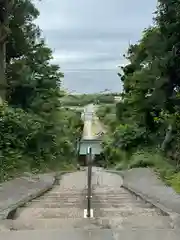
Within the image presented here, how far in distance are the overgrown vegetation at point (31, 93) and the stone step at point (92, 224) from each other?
10.5 meters

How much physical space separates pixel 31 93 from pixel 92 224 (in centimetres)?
1609

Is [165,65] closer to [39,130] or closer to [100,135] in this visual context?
[39,130]

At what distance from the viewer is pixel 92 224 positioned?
631cm

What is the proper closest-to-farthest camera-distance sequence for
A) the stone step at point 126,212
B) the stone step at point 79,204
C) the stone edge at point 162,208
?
the stone edge at point 162,208 → the stone step at point 126,212 → the stone step at point 79,204

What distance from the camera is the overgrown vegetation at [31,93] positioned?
18766mm

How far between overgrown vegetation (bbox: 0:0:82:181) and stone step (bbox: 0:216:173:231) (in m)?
10.5

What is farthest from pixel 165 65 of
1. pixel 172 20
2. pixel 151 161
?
pixel 151 161

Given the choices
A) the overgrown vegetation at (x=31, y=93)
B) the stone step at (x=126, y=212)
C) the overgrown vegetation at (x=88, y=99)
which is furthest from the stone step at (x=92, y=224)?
the overgrown vegetation at (x=88, y=99)

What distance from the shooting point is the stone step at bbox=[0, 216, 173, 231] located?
244 inches

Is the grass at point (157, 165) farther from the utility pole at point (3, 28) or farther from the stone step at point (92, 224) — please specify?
the utility pole at point (3, 28)

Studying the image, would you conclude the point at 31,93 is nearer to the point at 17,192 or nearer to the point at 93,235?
the point at 17,192

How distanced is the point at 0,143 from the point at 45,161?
6.66 m

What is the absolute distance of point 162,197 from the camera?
9.64 m

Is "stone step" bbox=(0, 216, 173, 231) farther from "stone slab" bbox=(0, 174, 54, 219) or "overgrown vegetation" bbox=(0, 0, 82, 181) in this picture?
"overgrown vegetation" bbox=(0, 0, 82, 181)
